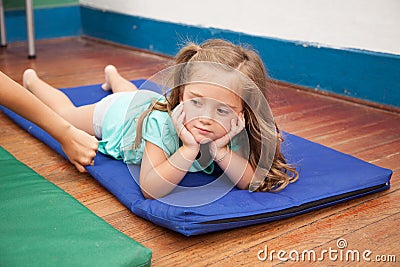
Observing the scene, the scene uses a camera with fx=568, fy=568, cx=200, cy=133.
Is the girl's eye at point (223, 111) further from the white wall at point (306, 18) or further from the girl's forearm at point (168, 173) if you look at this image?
the white wall at point (306, 18)

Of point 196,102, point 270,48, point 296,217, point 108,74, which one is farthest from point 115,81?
point 296,217

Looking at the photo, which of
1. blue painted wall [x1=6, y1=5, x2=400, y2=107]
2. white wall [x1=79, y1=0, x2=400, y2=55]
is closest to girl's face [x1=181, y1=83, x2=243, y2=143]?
blue painted wall [x1=6, y1=5, x2=400, y2=107]

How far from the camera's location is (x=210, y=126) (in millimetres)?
1360

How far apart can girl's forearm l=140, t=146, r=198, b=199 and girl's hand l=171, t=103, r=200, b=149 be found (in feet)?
0.06

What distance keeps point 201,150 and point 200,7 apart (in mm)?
1876

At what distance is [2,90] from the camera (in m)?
1.47

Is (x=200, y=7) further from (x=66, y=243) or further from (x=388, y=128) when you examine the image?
(x=66, y=243)

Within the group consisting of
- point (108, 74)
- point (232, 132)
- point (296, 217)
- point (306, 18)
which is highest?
point (306, 18)

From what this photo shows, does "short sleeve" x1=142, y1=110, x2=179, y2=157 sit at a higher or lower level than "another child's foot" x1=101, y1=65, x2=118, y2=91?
higher

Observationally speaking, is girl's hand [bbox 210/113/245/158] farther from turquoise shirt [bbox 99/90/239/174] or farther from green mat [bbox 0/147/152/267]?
green mat [bbox 0/147/152/267]

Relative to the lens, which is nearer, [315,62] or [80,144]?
[80,144]

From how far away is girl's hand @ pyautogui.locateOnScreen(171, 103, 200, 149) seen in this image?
1.38 m

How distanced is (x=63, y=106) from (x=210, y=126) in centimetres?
83

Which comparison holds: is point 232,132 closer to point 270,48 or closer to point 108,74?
point 108,74
